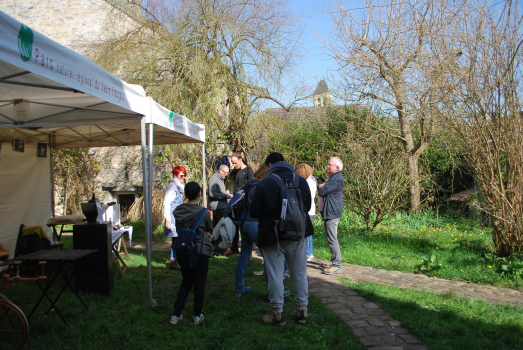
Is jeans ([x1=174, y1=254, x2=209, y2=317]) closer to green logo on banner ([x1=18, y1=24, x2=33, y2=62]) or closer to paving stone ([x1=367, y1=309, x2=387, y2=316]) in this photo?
paving stone ([x1=367, y1=309, x2=387, y2=316])

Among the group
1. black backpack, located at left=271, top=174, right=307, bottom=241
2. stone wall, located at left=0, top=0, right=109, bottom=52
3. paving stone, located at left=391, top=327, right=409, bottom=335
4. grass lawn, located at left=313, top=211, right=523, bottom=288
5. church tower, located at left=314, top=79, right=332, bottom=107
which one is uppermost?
stone wall, located at left=0, top=0, right=109, bottom=52

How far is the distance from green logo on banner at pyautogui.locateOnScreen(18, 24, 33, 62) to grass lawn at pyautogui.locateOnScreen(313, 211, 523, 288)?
5498mm

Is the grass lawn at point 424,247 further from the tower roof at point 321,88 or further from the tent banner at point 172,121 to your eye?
the tower roof at point 321,88

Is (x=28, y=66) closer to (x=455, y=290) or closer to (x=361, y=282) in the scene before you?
(x=361, y=282)

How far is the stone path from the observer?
3529 mm

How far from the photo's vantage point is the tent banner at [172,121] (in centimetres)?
477

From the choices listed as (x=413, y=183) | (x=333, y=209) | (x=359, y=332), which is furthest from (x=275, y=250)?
(x=413, y=183)

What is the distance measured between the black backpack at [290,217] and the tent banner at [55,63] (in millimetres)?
1877

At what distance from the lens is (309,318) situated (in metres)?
3.96

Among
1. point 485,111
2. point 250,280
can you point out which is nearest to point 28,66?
point 250,280

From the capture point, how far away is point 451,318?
392cm

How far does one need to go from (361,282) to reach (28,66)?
4630 millimetres

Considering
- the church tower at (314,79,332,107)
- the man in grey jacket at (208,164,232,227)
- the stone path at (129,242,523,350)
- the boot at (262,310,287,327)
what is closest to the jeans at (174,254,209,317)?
the boot at (262,310,287,327)

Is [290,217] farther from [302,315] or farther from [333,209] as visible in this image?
[333,209]
